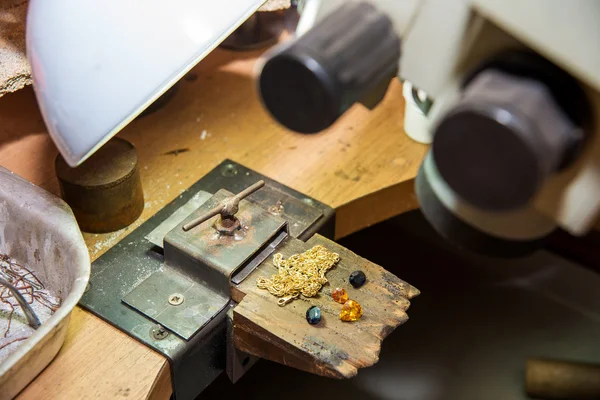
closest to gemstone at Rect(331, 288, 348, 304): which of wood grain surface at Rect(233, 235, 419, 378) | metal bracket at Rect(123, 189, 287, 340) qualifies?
wood grain surface at Rect(233, 235, 419, 378)

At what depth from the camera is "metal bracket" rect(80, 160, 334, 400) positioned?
812 millimetres

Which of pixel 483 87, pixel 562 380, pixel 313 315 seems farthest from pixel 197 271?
pixel 562 380

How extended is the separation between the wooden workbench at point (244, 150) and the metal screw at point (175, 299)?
0.13 meters

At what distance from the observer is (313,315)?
78 cm

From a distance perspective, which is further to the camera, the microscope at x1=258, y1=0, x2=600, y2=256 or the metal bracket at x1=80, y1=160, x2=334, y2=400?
the metal bracket at x1=80, y1=160, x2=334, y2=400

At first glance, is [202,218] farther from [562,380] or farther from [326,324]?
[562,380]

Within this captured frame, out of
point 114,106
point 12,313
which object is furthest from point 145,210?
point 114,106

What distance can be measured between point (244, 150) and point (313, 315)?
1.24 ft

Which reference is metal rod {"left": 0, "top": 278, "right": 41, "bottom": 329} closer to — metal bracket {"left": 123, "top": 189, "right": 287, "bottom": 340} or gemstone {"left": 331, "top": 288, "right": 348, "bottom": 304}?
metal bracket {"left": 123, "top": 189, "right": 287, "bottom": 340}

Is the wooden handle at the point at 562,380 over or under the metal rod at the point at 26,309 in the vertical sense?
under

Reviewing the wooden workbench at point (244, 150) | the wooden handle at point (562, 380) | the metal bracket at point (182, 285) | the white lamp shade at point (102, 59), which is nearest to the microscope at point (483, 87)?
the white lamp shade at point (102, 59)

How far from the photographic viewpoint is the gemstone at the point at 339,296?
0.80 meters

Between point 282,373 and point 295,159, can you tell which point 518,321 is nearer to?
point 282,373

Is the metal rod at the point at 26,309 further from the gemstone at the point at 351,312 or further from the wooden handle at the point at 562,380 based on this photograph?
the wooden handle at the point at 562,380
